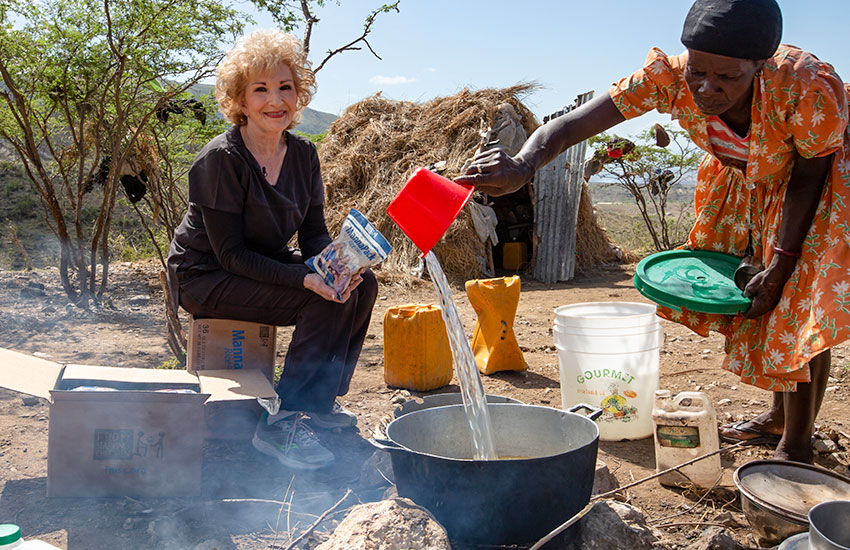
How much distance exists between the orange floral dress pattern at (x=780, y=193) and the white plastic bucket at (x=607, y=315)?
0.20 m

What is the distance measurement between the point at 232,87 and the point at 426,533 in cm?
207

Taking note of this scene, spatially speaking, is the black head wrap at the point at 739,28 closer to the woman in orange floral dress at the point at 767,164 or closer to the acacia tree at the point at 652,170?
the woman in orange floral dress at the point at 767,164

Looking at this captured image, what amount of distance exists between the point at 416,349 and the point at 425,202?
1.84 metres

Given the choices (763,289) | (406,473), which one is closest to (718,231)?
(763,289)

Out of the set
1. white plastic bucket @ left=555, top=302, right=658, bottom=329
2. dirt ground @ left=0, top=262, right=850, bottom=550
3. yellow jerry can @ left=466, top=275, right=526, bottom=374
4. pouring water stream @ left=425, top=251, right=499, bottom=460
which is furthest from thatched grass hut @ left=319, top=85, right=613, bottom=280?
pouring water stream @ left=425, top=251, right=499, bottom=460

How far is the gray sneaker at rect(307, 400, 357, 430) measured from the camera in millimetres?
2793

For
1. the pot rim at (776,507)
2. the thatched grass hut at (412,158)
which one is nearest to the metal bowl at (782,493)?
the pot rim at (776,507)

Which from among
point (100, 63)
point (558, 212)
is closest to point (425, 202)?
point (100, 63)

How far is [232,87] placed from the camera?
2814 millimetres

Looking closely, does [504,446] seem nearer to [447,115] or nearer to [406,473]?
[406,473]

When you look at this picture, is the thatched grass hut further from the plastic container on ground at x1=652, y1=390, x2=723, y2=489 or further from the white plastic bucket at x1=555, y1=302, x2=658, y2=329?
the plastic container on ground at x1=652, y1=390, x2=723, y2=489

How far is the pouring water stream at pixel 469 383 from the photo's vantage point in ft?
6.46

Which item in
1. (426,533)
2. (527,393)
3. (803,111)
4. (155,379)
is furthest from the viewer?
(527,393)

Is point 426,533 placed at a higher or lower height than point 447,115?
lower
